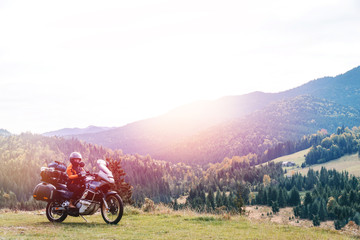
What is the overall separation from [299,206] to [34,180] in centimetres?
15015

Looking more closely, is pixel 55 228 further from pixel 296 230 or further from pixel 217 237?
pixel 296 230

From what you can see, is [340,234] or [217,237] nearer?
[217,237]

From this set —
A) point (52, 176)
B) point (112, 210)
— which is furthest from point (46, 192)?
point (112, 210)

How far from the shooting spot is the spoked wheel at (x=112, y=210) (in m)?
14.9

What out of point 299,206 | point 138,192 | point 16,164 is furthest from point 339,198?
point 16,164

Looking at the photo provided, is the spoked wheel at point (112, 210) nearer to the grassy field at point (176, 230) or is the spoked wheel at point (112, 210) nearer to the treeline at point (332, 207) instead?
the grassy field at point (176, 230)

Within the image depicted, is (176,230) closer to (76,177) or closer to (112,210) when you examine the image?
(112,210)

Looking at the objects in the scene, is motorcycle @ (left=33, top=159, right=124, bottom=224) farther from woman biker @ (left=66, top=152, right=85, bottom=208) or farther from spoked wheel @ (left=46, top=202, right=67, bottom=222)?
woman biker @ (left=66, top=152, right=85, bottom=208)

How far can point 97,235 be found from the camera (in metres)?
12.0

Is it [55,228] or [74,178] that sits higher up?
[74,178]

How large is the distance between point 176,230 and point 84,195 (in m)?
4.95

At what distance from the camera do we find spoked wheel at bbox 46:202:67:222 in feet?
52.1

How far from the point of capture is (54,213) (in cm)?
1617

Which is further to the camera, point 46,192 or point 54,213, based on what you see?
point 54,213
